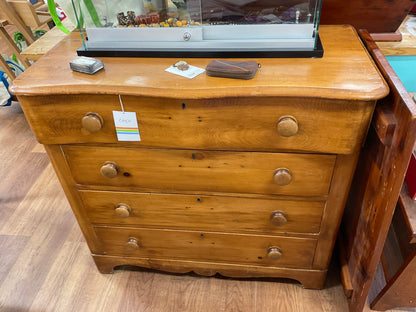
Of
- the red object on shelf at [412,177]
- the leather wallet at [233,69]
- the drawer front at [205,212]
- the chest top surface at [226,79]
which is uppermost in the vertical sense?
the leather wallet at [233,69]

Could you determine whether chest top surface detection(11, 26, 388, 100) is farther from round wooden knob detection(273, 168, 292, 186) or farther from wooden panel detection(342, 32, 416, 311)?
round wooden knob detection(273, 168, 292, 186)

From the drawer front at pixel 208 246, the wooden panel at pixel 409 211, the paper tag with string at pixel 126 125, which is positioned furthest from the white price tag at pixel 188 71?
the wooden panel at pixel 409 211

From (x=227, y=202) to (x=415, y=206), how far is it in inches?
22.9

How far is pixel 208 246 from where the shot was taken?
53.9 inches

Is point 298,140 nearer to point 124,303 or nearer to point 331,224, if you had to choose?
point 331,224

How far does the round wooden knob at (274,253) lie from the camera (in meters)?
1.29

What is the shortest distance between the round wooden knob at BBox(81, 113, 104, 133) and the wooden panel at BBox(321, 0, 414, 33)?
2.84ft

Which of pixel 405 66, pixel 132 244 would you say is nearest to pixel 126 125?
pixel 132 244

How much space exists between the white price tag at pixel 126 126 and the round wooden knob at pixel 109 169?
118 mm

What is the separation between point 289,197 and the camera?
45.1 inches

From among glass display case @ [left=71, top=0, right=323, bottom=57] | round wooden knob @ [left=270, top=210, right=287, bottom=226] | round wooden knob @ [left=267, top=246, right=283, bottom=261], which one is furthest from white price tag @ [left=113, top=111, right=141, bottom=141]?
round wooden knob @ [left=267, top=246, right=283, bottom=261]

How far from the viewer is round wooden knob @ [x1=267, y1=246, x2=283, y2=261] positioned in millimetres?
1293

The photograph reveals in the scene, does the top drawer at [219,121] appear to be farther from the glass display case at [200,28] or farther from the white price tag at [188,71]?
the glass display case at [200,28]

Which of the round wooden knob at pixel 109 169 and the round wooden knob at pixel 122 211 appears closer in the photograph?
the round wooden knob at pixel 109 169
